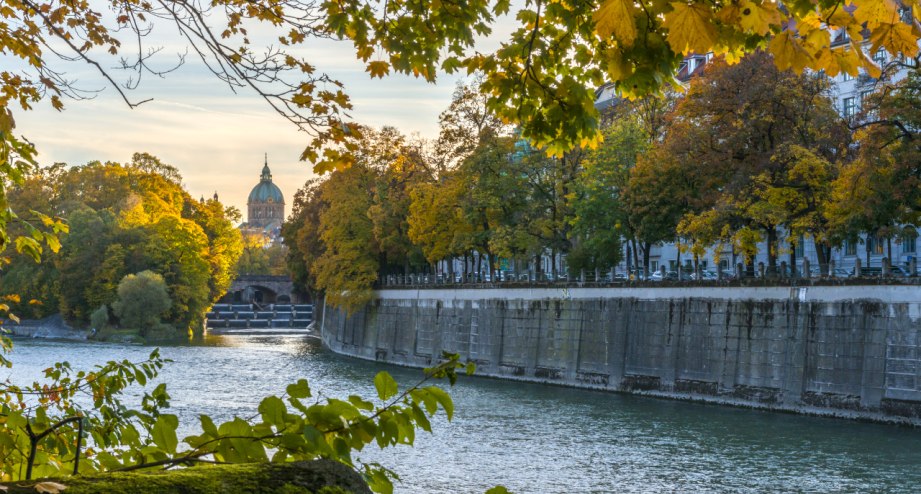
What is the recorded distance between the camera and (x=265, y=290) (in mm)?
127688

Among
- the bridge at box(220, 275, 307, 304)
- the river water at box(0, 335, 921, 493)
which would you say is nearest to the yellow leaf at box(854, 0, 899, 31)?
the river water at box(0, 335, 921, 493)

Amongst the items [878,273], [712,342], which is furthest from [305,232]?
[878,273]

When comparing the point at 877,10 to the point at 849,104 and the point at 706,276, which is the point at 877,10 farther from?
the point at 849,104

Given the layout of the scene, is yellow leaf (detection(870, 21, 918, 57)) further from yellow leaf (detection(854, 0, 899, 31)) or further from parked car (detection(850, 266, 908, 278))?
parked car (detection(850, 266, 908, 278))

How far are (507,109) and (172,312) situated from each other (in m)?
75.9

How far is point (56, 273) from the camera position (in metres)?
83.0

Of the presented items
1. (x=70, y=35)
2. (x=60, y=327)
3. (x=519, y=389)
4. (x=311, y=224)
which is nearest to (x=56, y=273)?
(x=60, y=327)

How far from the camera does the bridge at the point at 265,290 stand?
12262 centimetres

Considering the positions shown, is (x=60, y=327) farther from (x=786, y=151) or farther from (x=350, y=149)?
(x=350, y=149)

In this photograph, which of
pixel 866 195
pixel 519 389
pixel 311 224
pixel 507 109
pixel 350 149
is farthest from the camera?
pixel 311 224

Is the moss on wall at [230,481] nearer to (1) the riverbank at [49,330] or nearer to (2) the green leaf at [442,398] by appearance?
(2) the green leaf at [442,398]

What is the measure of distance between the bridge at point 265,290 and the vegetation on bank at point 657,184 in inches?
2275

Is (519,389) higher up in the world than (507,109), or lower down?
lower down

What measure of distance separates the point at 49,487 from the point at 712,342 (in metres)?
35.2
